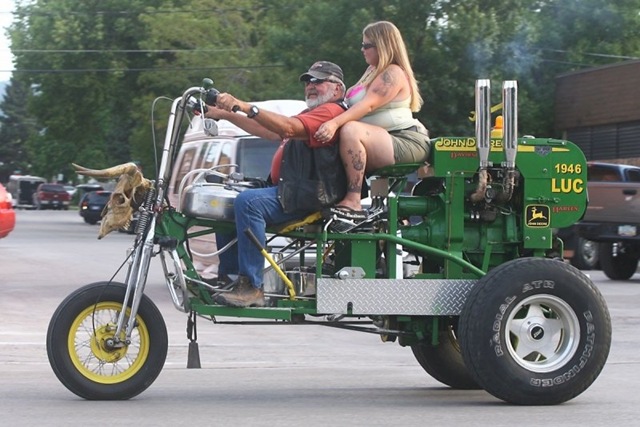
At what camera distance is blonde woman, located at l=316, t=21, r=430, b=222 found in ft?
26.3

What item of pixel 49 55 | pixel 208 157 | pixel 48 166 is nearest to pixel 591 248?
pixel 208 157

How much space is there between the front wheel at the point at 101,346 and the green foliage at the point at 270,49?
1520 centimetres

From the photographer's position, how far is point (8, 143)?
126 m

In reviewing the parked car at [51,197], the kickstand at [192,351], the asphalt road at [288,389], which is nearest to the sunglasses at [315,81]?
the kickstand at [192,351]

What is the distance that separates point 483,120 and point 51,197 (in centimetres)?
8368

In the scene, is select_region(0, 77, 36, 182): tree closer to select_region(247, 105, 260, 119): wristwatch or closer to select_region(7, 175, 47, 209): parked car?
select_region(7, 175, 47, 209): parked car

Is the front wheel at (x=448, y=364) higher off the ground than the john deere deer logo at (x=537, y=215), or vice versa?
the john deere deer logo at (x=537, y=215)

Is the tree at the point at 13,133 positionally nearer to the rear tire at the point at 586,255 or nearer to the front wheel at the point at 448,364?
the rear tire at the point at 586,255

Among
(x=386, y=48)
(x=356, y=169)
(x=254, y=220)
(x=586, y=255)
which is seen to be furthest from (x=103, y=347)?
(x=586, y=255)

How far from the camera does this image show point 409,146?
8156mm

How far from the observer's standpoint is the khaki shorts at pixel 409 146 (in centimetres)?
813

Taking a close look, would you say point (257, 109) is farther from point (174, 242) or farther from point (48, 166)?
point (48, 166)

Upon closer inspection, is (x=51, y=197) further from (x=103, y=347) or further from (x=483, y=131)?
(x=483, y=131)

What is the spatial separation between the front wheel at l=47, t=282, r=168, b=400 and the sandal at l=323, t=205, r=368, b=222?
1240 mm
